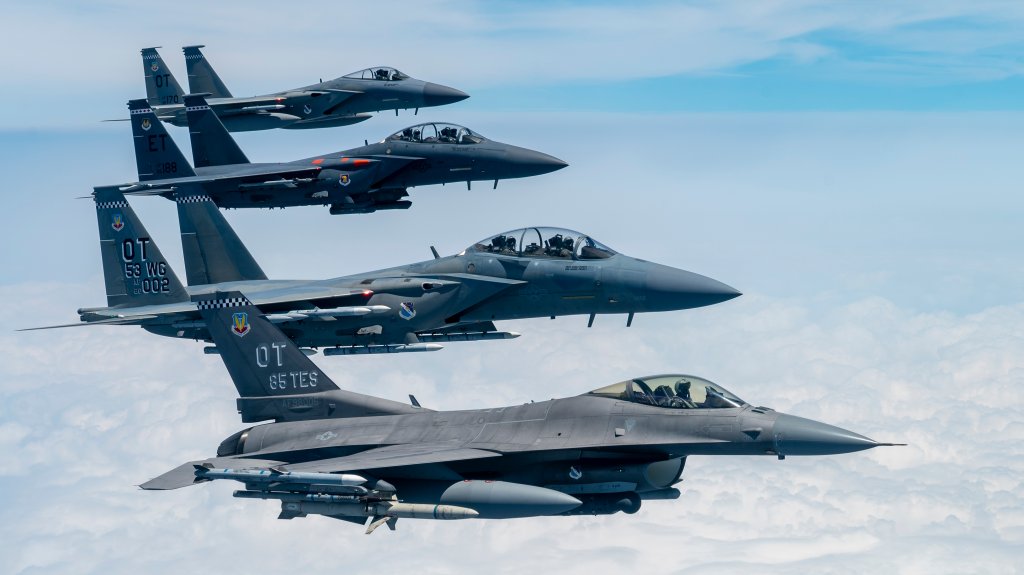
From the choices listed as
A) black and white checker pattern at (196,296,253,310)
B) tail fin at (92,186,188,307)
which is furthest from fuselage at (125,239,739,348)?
black and white checker pattern at (196,296,253,310)

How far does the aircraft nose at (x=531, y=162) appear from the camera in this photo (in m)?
46.9

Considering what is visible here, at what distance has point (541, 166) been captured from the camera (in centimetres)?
4691

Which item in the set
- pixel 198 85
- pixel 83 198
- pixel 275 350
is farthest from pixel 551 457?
pixel 198 85

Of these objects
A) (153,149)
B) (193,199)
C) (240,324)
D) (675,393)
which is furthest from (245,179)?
(675,393)

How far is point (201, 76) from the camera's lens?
55.3m

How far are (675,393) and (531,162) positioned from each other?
542 inches

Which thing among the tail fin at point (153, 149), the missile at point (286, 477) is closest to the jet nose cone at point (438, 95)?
the tail fin at point (153, 149)

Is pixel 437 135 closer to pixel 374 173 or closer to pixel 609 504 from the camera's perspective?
pixel 374 173

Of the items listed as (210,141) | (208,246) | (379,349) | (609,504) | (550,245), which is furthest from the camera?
(210,141)

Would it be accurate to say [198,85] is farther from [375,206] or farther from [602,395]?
[602,395]

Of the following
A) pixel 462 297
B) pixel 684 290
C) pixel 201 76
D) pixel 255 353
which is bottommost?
pixel 255 353

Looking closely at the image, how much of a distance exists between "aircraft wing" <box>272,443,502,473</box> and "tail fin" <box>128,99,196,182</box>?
49.2 feet

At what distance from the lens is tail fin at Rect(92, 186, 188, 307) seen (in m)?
45.0

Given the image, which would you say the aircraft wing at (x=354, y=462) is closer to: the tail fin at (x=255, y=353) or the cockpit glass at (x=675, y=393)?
the tail fin at (x=255, y=353)
